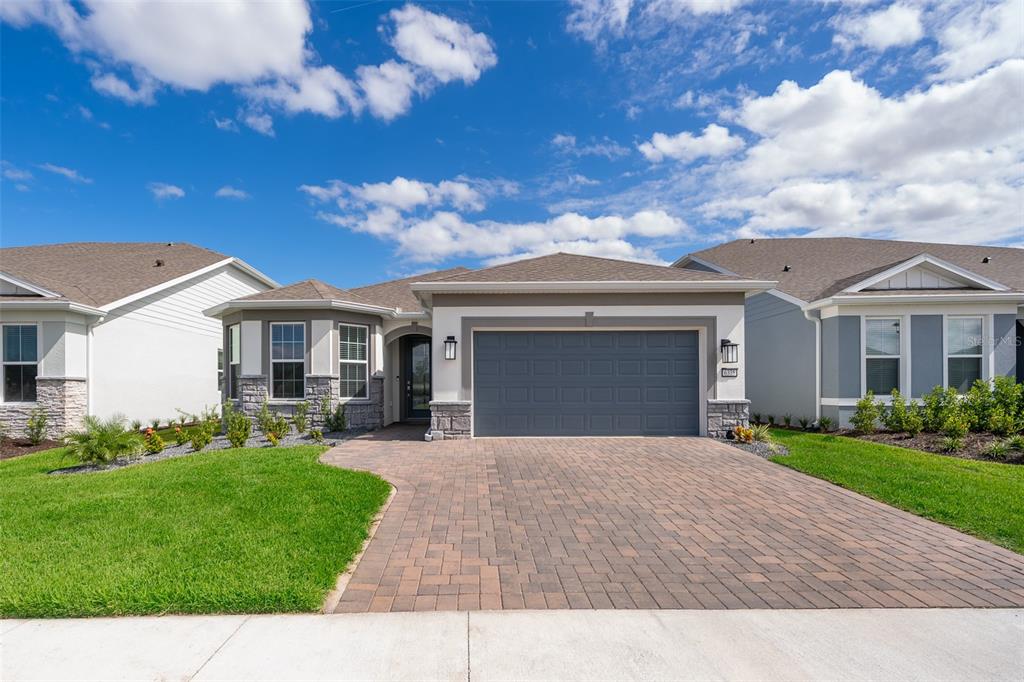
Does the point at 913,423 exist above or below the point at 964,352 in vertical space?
below

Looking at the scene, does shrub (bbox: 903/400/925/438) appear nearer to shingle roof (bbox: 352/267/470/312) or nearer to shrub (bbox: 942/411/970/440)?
shrub (bbox: 942/411/970/440)

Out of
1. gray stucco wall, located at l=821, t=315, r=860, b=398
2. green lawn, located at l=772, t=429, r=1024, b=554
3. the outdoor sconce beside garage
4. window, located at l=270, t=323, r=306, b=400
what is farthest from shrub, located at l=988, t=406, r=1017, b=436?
window, located at l=270, t=323, r=306, b=400

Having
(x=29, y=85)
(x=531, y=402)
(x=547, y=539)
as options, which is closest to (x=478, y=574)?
(x=547, y=539)

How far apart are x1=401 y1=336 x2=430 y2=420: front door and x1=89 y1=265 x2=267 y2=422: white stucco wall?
6308 mm

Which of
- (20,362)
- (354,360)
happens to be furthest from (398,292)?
(20,362)

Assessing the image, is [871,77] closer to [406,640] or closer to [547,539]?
[547,539]

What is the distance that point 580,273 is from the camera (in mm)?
10484

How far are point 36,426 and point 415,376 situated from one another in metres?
8.79

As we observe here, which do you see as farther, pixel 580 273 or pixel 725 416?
pixel 580 273

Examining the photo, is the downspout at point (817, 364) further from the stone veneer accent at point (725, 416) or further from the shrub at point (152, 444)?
the shrub at point (152, 444)

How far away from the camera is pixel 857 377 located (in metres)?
10.7

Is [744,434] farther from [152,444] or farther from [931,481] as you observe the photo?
[152,444]

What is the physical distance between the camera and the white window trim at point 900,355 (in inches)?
416

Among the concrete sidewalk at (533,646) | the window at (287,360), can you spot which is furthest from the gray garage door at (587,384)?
the concrete sidewalk at (533,646)
